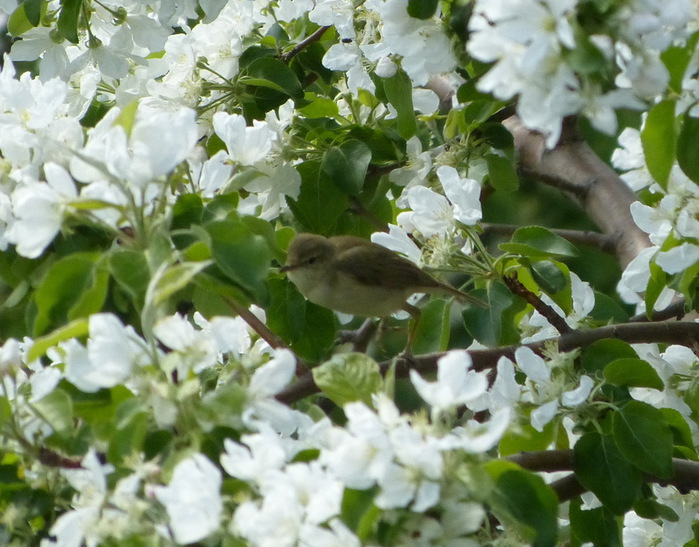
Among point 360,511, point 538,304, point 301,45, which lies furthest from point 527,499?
point 301,45

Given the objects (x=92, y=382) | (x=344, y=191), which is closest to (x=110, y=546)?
(x=92, y=382)

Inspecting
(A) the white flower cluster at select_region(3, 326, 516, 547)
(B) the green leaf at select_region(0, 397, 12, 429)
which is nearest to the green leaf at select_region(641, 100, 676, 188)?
(A) the white flower cluster at select_region(3, 326, 516, 547)

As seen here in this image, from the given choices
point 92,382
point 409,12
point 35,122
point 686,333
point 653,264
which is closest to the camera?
point 92,382

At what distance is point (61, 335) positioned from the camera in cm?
120

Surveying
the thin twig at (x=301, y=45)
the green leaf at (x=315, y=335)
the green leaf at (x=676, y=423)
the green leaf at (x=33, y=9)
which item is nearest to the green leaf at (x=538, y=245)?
the green leaf at (x=676, y=423)

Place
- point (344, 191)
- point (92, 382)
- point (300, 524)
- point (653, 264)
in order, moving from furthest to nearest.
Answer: point (344, 191) < point (653, 264) < point (92, 382) < point (300, 524)

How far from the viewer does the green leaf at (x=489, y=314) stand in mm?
2053

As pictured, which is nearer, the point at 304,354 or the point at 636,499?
the point at 636,499

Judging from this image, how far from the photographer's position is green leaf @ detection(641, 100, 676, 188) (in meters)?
1.36

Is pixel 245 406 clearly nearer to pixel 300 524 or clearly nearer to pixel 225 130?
pixel 300 524

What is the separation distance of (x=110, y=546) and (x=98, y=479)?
94 millimetres

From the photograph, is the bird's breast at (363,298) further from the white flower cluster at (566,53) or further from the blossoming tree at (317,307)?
the white flower cluster at (566,53)

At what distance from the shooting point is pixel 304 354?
2230 millimetres

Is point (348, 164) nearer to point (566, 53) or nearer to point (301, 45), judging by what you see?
point (301, 45)
